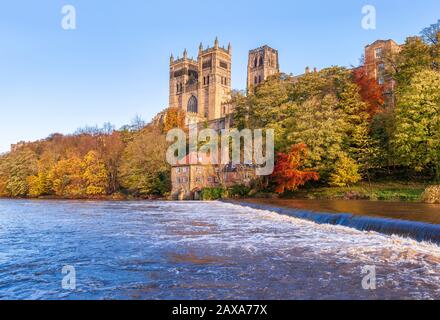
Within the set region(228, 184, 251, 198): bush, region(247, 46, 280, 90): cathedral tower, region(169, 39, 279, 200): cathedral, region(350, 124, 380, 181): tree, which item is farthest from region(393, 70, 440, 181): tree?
region(247, 46, 280, 90): cathedral tower

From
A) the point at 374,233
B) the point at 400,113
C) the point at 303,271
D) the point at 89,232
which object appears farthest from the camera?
the point at 400,113

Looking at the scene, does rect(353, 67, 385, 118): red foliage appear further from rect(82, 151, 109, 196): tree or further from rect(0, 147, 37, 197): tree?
rect(0, 147, 37, 197): tree

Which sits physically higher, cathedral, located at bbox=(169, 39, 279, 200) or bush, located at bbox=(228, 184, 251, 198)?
cathedral, located at bbox=(169, 39, 279, 200)

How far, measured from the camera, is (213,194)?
4547 cm

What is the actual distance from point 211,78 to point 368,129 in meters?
87.5

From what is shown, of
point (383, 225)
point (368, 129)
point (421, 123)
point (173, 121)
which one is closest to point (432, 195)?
point (421, 123)

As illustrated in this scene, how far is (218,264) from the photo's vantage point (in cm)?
868

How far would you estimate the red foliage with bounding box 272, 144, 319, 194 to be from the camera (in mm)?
34778

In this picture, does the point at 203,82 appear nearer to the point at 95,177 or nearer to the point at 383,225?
the point at 95,177

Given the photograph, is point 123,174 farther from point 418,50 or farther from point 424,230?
point 424,230

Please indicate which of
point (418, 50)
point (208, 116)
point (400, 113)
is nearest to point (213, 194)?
point (400, 113)

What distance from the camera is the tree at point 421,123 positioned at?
1129 inches

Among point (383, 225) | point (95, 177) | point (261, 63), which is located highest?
point (261, 63)
